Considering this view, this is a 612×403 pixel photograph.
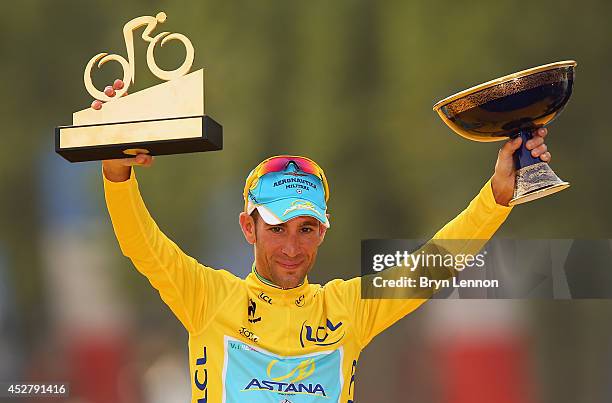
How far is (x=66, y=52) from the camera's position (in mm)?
3412

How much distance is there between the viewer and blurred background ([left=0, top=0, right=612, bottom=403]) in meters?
3.26

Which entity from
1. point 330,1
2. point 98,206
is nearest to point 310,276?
point 98,206

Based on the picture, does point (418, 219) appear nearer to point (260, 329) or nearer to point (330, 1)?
point (330, 1)

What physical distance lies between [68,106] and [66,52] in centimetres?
22

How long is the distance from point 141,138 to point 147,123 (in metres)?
0.04

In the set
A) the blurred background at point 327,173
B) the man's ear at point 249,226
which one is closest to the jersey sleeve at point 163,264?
the man's ear at point 249,226

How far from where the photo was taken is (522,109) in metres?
1.98

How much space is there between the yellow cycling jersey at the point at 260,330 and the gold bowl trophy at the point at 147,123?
0.26m

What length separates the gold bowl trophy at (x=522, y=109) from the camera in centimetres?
194

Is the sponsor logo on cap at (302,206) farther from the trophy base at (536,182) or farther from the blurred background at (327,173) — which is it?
the blurred background at (327,173)

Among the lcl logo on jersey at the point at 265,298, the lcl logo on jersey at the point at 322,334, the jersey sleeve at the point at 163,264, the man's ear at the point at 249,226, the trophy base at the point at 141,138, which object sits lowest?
the lcl logo on jersey at the point at 322,334

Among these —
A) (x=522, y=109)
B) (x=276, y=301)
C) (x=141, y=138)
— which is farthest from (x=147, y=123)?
(x=522, y=109)

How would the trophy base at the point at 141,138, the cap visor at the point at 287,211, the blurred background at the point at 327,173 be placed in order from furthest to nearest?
the blurred background at the point at 327,173, the cap visor at the point at 287,211, the trophy base at the point at 141,138

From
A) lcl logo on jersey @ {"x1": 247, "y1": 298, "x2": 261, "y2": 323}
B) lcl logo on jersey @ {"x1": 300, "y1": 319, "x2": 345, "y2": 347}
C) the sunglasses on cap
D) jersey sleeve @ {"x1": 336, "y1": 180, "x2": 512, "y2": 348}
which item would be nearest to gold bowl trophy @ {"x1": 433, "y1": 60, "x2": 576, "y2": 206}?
jersey sleeve @ {"x1": 336, "y1": 180, "x2": 512, "y2": 348}
